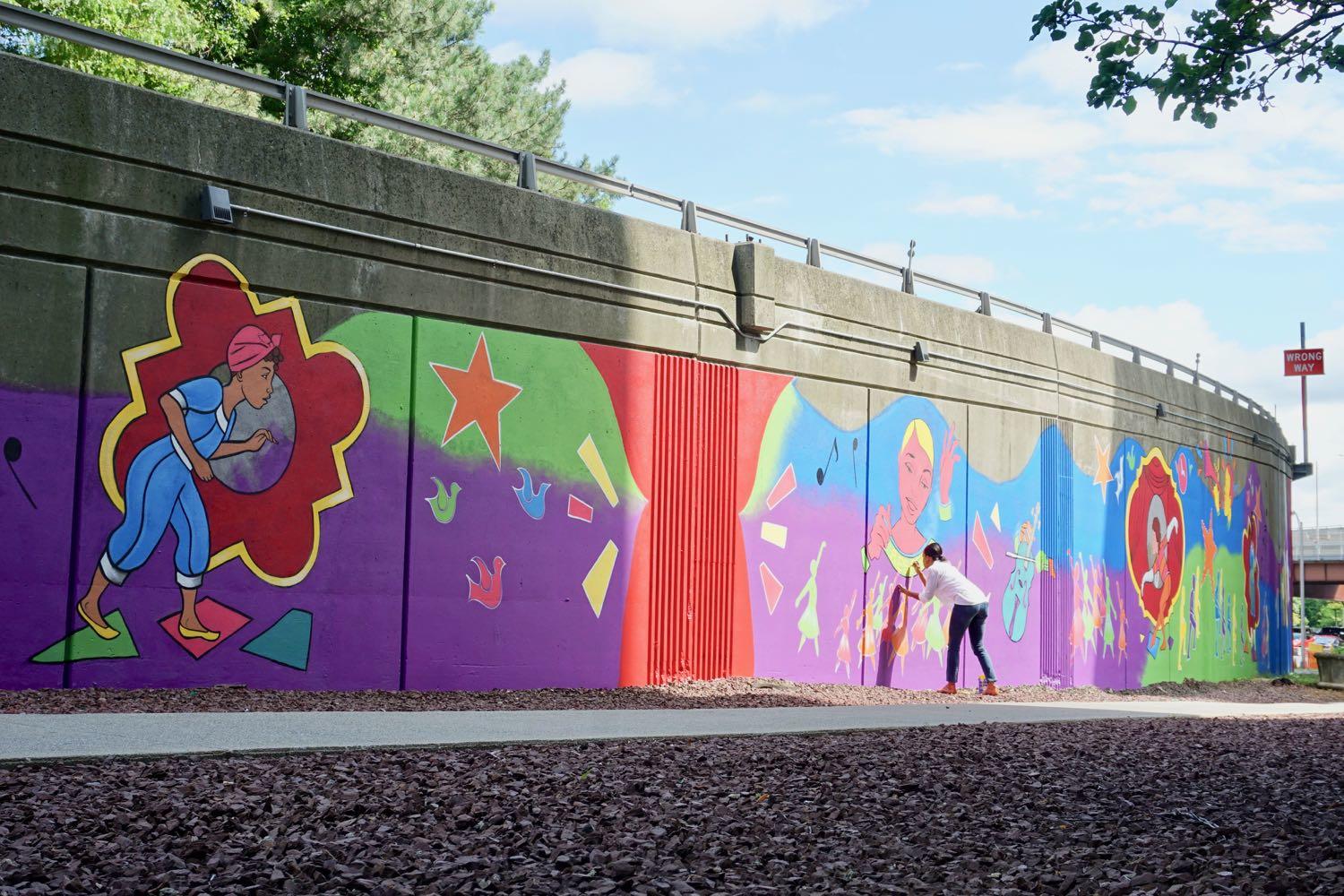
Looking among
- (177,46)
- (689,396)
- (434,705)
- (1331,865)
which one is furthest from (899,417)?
(177,46)

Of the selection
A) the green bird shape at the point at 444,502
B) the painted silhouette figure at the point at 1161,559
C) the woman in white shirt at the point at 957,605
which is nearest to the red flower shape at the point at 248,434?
the green bird shape at the point at 444,502

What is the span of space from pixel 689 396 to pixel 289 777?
8055mm

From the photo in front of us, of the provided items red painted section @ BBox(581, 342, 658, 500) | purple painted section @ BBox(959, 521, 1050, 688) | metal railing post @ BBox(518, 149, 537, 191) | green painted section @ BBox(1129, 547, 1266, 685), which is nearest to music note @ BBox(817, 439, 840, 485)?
red painted section @ BBox(581, 342, 658, 500)

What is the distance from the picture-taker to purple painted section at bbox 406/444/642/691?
11328 millimetres

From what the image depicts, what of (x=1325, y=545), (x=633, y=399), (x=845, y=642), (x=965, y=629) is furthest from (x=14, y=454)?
(x=1325, y=545)

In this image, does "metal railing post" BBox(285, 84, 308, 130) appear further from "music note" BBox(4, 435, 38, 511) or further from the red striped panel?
the red striped panel

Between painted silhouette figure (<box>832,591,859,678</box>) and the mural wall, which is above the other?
the mural wall

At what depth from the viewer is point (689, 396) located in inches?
539

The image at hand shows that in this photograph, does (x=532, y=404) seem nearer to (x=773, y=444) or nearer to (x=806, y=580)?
(x=773, y=444)

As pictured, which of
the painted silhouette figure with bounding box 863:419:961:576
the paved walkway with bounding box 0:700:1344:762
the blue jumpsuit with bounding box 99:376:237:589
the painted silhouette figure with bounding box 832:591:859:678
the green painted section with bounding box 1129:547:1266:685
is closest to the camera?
the paved walkway with bounding box 0:700:1344:762

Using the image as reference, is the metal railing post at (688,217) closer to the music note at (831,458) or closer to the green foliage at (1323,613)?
the music note at (831,458)

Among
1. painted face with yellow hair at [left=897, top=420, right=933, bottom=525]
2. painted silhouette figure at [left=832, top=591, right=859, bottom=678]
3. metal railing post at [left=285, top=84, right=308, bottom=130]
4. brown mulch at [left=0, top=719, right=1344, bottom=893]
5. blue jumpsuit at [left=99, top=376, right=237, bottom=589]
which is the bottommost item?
brown mulch at [left=0, top=719, right=1344, bottom=893]

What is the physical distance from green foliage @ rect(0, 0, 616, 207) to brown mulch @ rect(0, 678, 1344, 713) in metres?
→ 19.0

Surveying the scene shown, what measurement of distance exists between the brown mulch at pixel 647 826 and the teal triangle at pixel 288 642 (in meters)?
3.49
